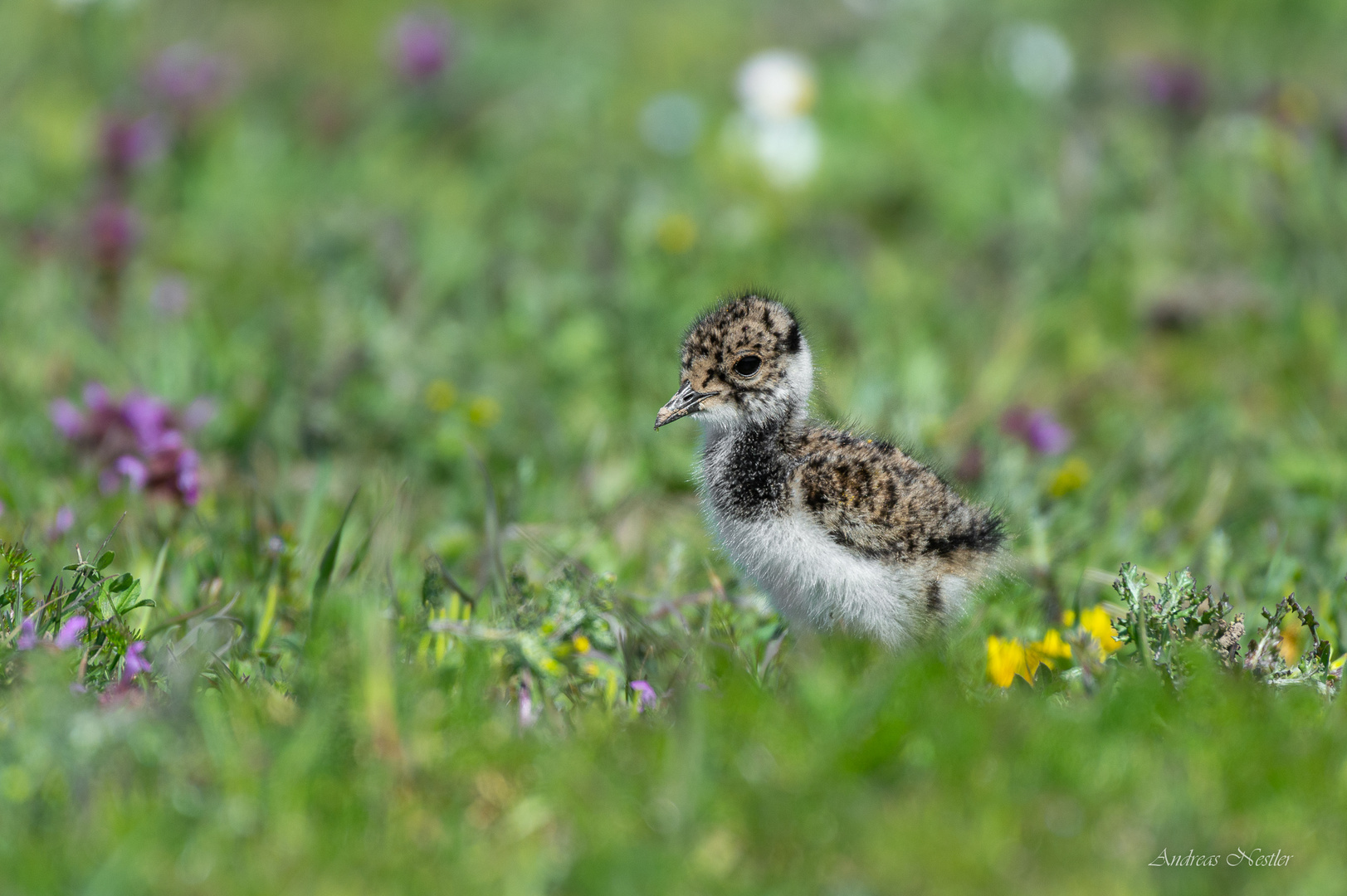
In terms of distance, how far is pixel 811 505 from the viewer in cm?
341

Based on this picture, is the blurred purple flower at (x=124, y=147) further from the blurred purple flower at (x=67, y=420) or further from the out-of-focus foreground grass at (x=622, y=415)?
the blurred purple flower at (x=67, y=420)

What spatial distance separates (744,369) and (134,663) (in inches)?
66.0

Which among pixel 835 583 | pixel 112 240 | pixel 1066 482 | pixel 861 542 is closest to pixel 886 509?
pixel 861 542

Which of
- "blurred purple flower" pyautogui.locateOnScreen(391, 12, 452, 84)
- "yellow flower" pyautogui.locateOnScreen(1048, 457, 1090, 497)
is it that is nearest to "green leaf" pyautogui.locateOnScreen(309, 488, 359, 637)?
"yellow flower" pyautogui.locateOnScreen(1048, 457, 1090, 497)

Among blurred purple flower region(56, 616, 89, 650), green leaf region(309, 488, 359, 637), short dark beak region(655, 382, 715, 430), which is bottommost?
green leaf region(309, 488, 359, 637)

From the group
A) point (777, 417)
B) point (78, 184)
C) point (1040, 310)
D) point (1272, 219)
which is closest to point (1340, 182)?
point (1272, 219)

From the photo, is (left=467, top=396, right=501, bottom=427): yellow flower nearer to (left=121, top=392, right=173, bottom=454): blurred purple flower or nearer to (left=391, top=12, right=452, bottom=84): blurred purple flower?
(left=121, top=392, right=173, bottom=454): blurred purple flower

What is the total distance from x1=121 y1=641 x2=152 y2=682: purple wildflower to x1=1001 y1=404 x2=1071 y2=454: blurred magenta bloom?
320 cm

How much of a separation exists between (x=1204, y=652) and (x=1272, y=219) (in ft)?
14.0

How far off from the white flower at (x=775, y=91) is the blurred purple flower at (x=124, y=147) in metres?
3.37

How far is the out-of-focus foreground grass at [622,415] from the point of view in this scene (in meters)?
2.43

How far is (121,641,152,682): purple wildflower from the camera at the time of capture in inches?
119

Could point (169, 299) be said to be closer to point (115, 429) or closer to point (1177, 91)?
point (115, 429)

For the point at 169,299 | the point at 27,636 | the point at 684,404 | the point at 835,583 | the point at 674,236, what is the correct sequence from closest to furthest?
the point at 27,636 < the point at 835,583 < the point at 684,404 < the point at 169,299 < the point at 674,236
